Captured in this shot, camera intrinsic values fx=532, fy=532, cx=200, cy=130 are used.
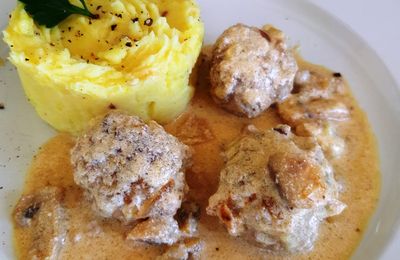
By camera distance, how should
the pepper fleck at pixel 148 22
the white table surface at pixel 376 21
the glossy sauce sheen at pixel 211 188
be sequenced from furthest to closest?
the white table surface at pixel 376 21 → the pepper fleck at pixel 148 22 → the glossy sauce sheen at pixel 211 188

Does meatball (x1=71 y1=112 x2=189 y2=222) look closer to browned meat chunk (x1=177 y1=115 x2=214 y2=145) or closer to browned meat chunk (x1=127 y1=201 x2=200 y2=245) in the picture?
browned meat chunk (x1=127 y1=201 x2=200 y2=245)

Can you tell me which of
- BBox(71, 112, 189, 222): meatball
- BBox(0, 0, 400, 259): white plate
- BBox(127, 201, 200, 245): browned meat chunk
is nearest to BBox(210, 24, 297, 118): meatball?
BBox(0, 0, 400, 259): white plate

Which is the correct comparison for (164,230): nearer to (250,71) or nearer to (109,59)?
(109,59)

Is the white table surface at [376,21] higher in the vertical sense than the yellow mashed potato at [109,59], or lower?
higher

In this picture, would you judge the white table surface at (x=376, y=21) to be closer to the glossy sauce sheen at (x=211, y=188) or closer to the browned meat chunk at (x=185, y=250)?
the glossy sauce sheen at (x=211, y=188)

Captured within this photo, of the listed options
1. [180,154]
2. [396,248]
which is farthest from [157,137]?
[396,248]

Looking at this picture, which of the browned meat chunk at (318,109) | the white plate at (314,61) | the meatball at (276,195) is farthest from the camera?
the browned meat chunk at (318,109)

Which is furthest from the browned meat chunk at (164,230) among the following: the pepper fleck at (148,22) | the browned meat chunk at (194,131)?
the pepper fleck at (148,22)

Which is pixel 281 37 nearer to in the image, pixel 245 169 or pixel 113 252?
pixel 245 169
